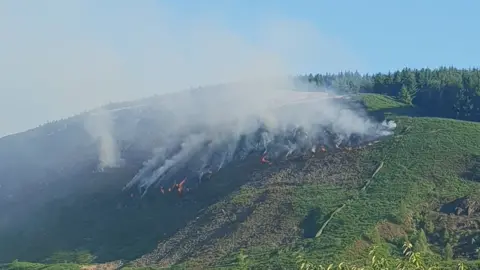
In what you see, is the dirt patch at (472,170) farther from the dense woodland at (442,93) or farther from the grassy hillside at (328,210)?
the dense woodland at (442,93)

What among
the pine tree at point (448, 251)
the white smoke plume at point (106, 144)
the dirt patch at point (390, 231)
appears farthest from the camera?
the white smoke plume at point (106, 144)

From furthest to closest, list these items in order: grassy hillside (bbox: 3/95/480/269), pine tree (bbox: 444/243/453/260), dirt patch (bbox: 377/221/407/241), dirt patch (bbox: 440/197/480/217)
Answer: dirt patch (bbox: 440/197/480/217) < dirt patch (bbox: 377/221/407/241) < grassy hillside (bbox: 3/95/480/269) < pine tree (bbox: 444/243/453/260)

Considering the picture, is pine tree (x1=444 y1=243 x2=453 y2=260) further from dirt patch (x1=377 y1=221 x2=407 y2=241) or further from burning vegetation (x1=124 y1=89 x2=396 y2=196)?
burning vegetation (x1=124 y1=89 x2=396 y2=196)

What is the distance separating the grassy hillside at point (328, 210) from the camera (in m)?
96.5

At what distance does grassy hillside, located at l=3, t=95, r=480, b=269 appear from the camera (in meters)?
96.5

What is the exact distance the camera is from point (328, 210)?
108 metres

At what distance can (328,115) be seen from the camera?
150 metres

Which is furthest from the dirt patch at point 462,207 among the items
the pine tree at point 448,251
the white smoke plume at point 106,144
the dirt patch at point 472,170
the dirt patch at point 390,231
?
the white smoke plume at point 106,144

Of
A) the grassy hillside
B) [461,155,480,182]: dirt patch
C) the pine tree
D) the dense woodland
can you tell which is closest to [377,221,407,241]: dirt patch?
the grassy hillside

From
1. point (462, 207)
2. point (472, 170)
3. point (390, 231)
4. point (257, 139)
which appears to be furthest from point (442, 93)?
point (390, 231)

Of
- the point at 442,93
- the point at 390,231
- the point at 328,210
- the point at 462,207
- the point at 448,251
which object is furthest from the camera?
the point at 442,93

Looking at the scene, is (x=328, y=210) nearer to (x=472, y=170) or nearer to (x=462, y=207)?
(x=462, y=207)

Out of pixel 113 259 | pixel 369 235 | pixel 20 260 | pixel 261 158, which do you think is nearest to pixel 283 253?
pixel 369 235

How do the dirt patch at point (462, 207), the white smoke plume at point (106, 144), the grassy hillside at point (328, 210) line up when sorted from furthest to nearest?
the white smoke plume at point (106, 144) → the dirt patch at point (462, 207) → the grassy hillside at point (328, 210)
